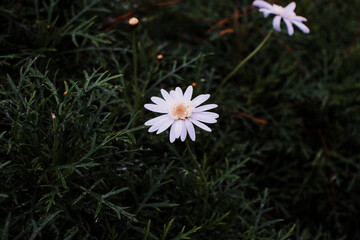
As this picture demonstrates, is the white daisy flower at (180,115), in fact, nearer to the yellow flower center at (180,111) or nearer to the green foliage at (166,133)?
the yellow flower center at (180,111)

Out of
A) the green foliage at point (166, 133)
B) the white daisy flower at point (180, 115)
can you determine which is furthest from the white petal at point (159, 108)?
the green foliage at point (166, 133)

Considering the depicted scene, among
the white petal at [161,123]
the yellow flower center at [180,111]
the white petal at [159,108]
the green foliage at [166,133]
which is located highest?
the yellow flower center at [180,111]

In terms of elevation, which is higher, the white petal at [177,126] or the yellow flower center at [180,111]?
the yellow flower center at [180,111]

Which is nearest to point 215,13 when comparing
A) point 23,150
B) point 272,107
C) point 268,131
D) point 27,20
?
point 272,107

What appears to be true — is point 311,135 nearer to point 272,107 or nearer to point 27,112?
point 272,107

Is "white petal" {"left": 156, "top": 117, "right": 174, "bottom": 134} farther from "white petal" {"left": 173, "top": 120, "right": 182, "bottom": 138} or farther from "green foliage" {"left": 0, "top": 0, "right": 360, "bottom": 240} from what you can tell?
"green foliage" {"left": 0, "top": 0, "right": 360, "bottom": 240}

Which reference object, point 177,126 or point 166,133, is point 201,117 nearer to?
point 177,126
